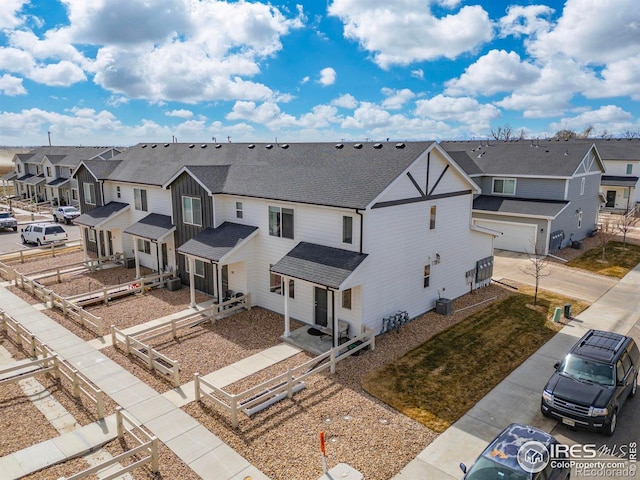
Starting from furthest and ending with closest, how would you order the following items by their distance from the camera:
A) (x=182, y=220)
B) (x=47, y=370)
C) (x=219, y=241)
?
1. (x=182, y=220)
2. (x=219, y=241)
3. (x=47, y=370)

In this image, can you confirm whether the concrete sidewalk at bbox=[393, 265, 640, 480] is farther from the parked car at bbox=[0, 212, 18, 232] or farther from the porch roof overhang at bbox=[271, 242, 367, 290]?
the parked car at bbox=[0, 212, 18, 232]

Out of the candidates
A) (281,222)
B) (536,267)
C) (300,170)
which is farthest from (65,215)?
(536,267)

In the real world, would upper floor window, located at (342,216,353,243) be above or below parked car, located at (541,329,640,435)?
above

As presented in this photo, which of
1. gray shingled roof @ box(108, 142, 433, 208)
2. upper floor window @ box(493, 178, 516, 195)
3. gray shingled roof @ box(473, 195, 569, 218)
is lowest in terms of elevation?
gray shingled roof @ box(473, 195, 569, 218)

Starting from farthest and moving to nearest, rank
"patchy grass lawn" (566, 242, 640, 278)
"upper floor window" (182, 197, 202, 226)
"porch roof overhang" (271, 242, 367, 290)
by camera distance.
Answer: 1. "patchy grass lawn" (566, 242, 640, 278)
2. "upper floor window" (182, 197, 202, 226)
3. "porch roof overhang" (271, 242, 367, 290)

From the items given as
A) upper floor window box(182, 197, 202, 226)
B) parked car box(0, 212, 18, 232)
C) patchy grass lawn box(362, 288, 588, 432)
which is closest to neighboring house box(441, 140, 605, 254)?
patchy grass lawn box(362, 288, 588, 432)

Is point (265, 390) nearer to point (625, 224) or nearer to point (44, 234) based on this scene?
point (44, 234)

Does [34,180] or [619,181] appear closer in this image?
[619,181]

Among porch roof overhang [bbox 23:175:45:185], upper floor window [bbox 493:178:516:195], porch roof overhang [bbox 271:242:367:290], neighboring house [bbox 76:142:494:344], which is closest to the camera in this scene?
porch roof overhang [bbox 271:242:367:290]

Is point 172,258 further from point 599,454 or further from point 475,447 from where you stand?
point 599,454
